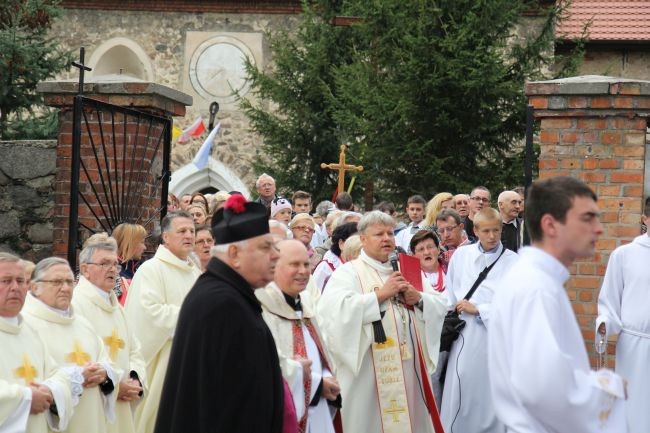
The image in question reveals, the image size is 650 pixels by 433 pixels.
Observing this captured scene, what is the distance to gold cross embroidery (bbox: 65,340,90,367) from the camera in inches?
292

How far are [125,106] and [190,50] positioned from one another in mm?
16622

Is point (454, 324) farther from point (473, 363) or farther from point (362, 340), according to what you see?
point (362, 340)

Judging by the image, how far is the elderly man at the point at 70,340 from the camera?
732 cm

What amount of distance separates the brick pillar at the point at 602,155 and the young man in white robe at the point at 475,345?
64 centimetres

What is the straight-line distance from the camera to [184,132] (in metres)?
26.3

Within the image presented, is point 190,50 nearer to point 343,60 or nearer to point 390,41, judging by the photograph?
point 343,60

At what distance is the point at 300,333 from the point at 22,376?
1.68 meters

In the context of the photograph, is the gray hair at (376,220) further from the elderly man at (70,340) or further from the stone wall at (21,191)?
the stone wall at (21,191)

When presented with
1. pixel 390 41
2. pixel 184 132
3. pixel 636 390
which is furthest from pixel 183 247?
pixel 184 132

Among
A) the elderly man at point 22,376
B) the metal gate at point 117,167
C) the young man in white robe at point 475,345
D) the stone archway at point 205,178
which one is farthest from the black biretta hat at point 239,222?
the stone archway at point 205,178

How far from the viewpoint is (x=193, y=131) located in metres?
26.4

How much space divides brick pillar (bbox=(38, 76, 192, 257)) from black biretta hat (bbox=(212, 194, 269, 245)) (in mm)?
4794

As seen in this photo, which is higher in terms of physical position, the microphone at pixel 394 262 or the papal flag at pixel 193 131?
the papal flag at pixel 193 131

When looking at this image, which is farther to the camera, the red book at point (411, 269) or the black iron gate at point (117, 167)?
the black iron gate at point (117, 167)
